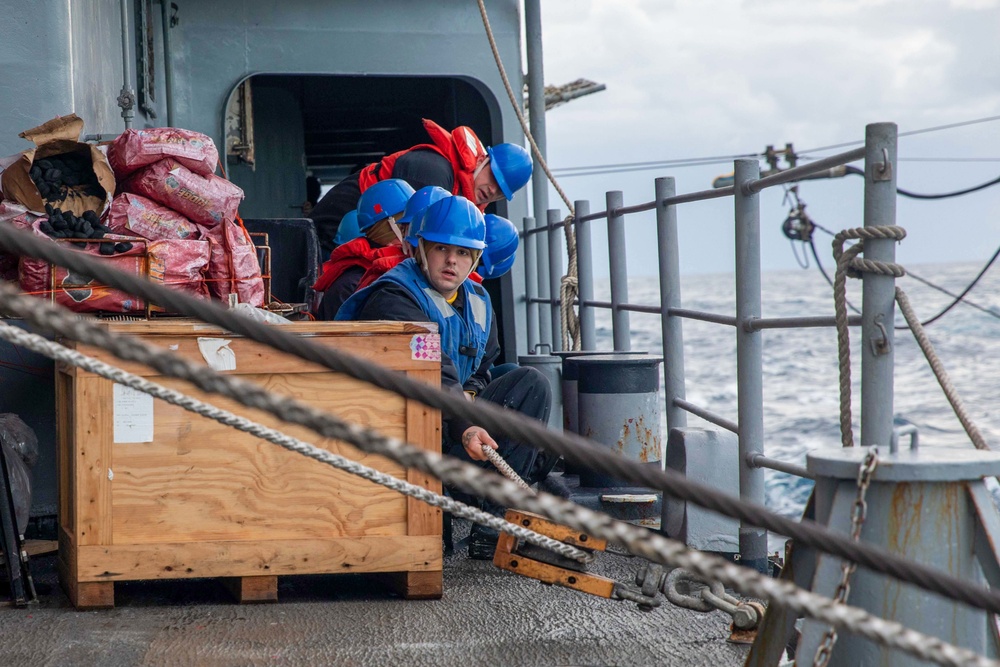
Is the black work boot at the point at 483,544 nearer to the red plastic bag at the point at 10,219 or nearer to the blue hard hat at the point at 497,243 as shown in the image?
the red plastic bag at the point at 10,219

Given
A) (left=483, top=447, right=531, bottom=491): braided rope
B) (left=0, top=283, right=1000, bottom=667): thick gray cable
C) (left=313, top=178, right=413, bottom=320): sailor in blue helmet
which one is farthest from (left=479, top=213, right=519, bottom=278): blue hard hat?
(left=0, top=283, right=1000, bottom=667): thick gray cable

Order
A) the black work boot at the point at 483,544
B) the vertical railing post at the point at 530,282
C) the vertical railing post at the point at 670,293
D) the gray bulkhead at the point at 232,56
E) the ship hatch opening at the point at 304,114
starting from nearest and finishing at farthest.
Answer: the black work boot at the point at 483,544, the vertical railing post at the point at 670,293, the gray bulkhead at the point at 232,56, the vertical railing post at the point at 530,282, the ship hatch opening at the point at 304,114

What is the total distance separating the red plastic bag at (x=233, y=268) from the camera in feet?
13.6

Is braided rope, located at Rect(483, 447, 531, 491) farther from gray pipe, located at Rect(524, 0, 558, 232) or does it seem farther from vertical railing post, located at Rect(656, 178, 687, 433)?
gray pipe, located at Rect(524, 0, 558, 232)

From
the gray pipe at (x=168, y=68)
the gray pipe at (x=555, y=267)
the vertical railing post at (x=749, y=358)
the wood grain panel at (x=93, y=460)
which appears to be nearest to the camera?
the wood grain panel at (x=93, y=460)

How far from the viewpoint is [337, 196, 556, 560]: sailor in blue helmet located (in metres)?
3.73

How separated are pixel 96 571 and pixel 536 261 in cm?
579

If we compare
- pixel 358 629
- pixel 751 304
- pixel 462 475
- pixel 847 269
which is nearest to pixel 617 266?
pixel 751 304

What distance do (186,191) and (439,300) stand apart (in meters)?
1.19

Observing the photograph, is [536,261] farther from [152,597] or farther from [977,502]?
[977,502]

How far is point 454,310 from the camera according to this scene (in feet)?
13.2

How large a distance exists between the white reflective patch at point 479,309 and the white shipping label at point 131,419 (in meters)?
1.53

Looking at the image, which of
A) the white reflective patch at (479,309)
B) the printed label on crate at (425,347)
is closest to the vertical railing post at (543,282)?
the white reflective patch at (479,309)

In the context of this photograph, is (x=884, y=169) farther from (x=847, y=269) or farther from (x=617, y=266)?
(x=617, y=266)
